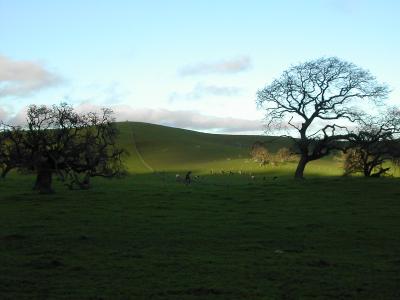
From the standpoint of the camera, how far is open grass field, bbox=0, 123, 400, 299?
37.1 ft

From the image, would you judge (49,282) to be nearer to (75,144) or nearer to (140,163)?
(75,144)

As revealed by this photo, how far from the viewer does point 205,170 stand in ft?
294

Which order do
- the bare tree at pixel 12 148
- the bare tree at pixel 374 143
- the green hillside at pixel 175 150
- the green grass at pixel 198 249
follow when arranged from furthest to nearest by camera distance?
1. the green hillside at pixel 175 150
2. the bare tree at pixel 374 143
3. the bare tree at pixel 12 148
4. the green grass at pixel 198 249

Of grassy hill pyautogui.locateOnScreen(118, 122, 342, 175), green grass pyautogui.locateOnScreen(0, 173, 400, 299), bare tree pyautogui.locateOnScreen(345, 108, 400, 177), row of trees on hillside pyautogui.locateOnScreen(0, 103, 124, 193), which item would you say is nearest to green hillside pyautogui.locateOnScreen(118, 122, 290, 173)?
grassy hill pyautogui.locateOnScreen(118, 122, 342, 175)

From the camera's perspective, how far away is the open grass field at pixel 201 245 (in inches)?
445

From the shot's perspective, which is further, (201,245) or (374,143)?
(374,143)

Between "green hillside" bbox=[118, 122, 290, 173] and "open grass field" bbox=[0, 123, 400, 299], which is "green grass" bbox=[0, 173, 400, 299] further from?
"green hillside" bbox=[118, 122, 290, 173]

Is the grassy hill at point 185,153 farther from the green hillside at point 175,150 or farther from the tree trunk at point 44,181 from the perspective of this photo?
the tree trunk at point 44,181

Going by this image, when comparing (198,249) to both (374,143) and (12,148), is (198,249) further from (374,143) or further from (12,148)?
(374,143)

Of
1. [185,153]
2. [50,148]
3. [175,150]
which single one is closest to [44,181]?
[50,148]

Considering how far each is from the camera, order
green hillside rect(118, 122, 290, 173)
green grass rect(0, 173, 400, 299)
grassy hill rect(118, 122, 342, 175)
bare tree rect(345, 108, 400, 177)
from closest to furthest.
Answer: green grass rect(0, 173, 400, 299) < bare tree rect(345, 108, 400, 177) < grassy hill rect(118, 122, 342, 175) < green hillside rect(118, 122, 290, 173)

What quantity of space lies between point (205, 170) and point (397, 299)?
79300 mm

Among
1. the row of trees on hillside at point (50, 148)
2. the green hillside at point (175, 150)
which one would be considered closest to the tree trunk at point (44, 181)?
the row of trees on hillside at point (50, 148)

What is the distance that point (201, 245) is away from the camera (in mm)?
17141
